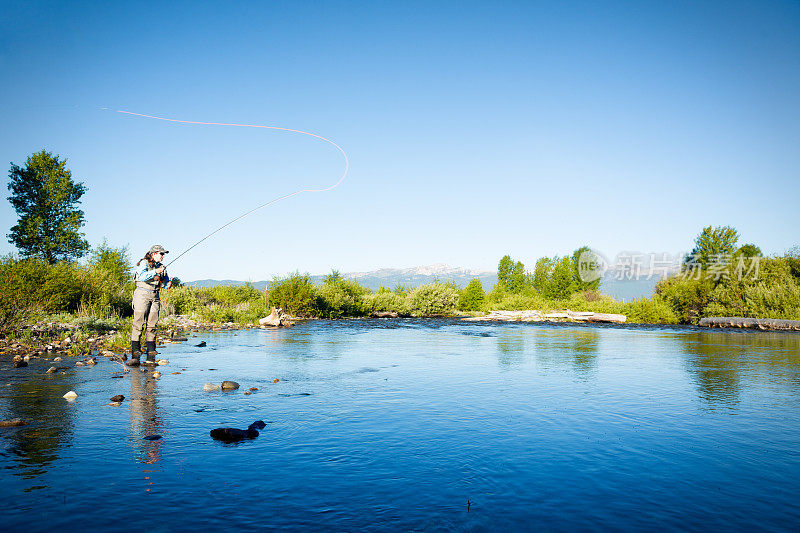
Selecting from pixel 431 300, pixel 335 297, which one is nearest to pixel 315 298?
pixel 335 297

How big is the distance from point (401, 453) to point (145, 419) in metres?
3.63

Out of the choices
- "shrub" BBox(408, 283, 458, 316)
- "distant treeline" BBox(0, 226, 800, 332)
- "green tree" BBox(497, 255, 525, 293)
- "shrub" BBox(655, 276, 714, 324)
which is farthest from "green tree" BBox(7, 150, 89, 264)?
"green tree" BBox(497, 255, 525, 293)

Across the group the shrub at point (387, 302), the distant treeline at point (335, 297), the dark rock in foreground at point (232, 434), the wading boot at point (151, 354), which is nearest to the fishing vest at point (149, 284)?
the wading boot at point (151, 354)

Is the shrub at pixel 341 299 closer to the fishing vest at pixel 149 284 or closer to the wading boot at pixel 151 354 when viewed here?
the wading boot at pixel 151 354

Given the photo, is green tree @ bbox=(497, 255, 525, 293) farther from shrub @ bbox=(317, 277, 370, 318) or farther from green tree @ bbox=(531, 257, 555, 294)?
shrub @ bbox=(317, 277, 370, 318)

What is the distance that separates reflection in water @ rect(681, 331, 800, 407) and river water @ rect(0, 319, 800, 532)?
18 cm

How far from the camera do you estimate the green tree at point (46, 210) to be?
42812mm

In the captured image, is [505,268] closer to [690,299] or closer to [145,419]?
[690,299]

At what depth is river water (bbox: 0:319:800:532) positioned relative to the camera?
161 inches

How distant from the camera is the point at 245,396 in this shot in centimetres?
855

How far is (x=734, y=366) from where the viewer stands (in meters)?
13.6

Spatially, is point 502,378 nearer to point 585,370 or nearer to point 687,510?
point 585,370

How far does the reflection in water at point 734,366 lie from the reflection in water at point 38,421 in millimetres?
9847

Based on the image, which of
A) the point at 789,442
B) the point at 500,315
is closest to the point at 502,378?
the point at 789,442
